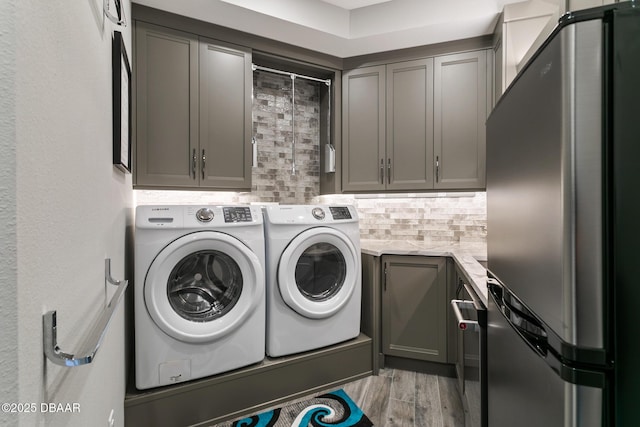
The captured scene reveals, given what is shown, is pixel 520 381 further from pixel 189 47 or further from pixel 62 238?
pixel 189 47

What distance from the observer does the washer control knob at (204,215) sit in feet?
6.05

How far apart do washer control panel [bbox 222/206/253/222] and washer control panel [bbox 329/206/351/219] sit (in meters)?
0.58

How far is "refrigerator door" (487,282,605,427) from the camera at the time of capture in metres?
0.50

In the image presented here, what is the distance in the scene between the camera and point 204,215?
6.09ft

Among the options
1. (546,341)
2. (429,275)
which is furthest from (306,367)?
(546,341)

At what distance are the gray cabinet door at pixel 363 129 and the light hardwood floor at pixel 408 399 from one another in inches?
58.3

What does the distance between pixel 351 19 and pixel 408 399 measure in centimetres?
274

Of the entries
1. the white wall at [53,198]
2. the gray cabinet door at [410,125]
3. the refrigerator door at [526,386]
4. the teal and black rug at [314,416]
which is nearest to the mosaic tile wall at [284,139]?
the gray cabinet door at [410,125]

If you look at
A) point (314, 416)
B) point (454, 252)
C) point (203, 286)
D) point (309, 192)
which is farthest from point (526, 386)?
point (309, 192)

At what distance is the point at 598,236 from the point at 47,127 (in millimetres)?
877

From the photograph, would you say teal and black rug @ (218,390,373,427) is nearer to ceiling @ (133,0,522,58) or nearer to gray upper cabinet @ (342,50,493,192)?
gray upper cabinet @ (342,50,493,192)

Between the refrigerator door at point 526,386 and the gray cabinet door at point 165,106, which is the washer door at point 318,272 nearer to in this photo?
the gray cabinet door at point 165,106

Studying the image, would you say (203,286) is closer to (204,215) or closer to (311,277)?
(204,215)

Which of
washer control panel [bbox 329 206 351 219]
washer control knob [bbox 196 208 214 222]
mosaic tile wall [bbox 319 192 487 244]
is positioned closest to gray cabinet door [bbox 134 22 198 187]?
washer control knob [bbox 196 208 214 222]
